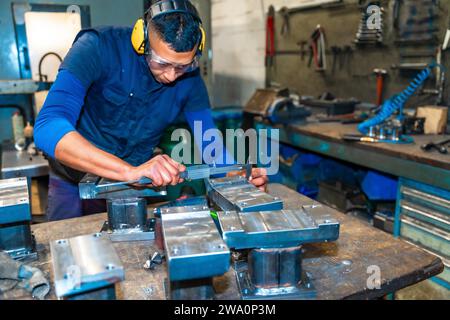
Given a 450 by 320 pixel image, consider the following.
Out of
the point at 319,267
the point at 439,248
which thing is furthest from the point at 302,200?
the point at 439,248

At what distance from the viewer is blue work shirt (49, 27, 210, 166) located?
119 cm

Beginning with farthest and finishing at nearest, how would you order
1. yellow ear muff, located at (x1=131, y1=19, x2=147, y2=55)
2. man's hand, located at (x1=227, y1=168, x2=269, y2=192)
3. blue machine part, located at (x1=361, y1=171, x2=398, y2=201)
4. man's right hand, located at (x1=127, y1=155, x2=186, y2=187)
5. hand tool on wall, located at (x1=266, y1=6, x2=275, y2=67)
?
1. hand tool on wall, located at (x1=266, y1=6, x2=275, y2=67)
2. blue machine part, located at (x1=361, y1=171, x2=398, y2=201)
3. man's hand, located at (x1=227, y1=168, x2=269, y2=192)
4. yellow ear muff, located at (x1=131, y1=19, x2=147, y2=55)
5. man's right hand, located at (x1=127, y1=155, x2=186, y2=187)

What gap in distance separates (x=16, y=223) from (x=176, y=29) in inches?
24.0

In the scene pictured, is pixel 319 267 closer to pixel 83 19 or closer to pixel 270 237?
pixel 270 237

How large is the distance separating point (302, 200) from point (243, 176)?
269 millimetres

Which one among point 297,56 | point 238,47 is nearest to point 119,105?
point 297,56

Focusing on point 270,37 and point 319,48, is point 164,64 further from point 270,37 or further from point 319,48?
point 270,37

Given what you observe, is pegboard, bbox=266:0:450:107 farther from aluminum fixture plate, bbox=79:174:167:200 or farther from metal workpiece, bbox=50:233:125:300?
metal workpiece, bbox=50:233:125:300

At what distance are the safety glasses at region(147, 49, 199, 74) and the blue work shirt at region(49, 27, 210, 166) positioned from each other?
0.11 meters

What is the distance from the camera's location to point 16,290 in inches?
31.2

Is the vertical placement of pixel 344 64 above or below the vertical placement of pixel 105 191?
above

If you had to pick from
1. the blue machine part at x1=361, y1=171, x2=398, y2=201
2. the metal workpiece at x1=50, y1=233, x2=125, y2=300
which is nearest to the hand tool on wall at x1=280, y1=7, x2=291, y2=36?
the blue machine part at x1=361, y1=171, x2=398, y2=201

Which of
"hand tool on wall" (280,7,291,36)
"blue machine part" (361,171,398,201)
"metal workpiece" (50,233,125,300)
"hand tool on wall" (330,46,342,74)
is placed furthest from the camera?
"hand tool on wall" (280,7,291,36)

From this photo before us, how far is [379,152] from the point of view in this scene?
5.74 ft
